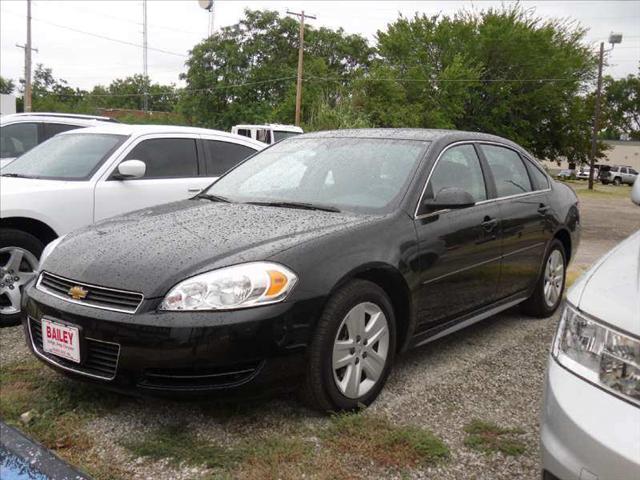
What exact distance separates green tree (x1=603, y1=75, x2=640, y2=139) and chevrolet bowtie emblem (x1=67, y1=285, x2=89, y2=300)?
292 ft

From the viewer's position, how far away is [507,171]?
15.2 ft

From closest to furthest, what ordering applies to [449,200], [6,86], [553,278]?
[449,200] < [553,278] < [6,86]

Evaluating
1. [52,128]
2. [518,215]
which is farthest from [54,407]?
[52,128]

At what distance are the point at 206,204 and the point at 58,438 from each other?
5.34 feet

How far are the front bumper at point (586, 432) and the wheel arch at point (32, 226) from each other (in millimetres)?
4063

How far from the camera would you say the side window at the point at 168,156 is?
5.57 metres

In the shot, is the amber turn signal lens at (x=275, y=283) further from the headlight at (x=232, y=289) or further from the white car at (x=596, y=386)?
the white car at (x=596, y=386)

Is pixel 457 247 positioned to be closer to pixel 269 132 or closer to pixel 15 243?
pixel 15 243

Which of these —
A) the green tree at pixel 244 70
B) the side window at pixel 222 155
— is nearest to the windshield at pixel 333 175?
the side window at pixel 222 155

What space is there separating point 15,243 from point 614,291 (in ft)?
13.6

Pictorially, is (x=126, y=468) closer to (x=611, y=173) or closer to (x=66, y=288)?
(x=66, y=288)

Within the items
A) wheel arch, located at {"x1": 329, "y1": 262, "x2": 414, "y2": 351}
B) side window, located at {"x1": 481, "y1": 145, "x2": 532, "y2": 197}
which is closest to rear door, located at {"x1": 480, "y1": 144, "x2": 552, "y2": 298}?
side window, located at {"x1": 481, "y1": 145, "x2": 532, "y2": 197}

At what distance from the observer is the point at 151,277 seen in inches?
109

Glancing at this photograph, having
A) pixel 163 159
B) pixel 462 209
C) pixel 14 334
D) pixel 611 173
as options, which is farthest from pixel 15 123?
pixel 611 173
